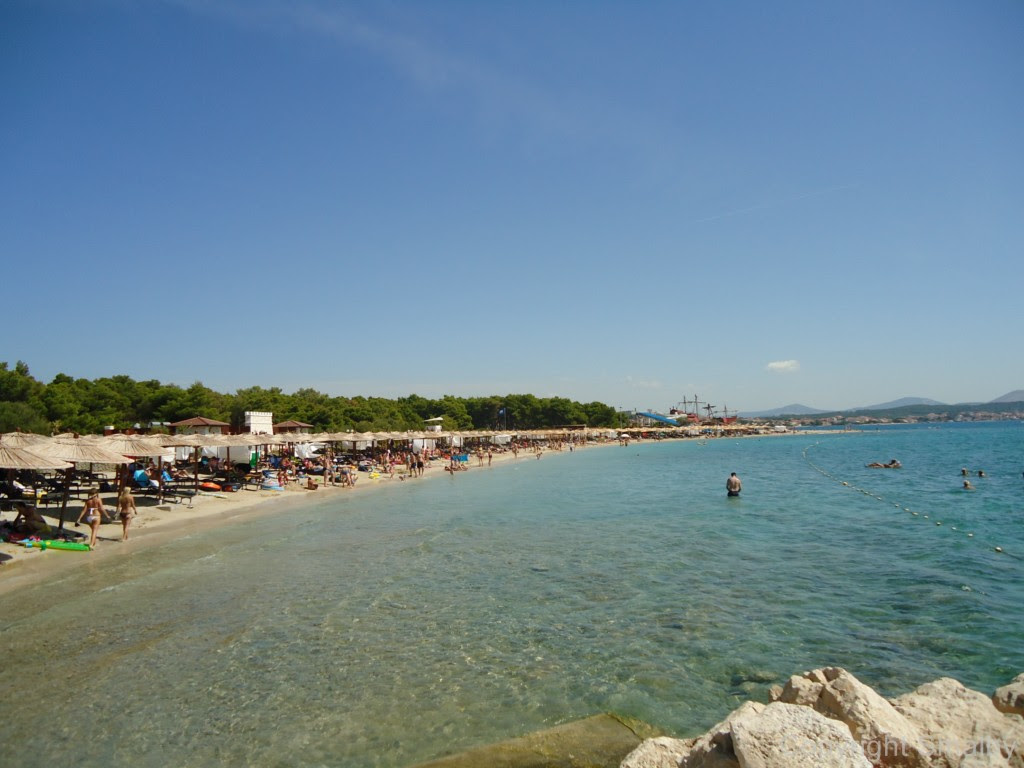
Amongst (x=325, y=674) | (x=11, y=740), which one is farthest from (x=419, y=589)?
(x=11, y=740)

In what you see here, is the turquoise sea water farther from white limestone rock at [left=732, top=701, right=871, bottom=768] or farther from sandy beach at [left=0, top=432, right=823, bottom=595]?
white limestone rock at [left=732, top=701, right=871, bottom=768]

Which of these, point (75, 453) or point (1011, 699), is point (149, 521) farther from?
point (1011, 699)

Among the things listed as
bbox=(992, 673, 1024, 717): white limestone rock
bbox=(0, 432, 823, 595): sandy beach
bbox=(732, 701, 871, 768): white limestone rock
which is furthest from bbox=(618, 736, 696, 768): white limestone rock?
bbox=(0, 432, 823, 595): sandy beach

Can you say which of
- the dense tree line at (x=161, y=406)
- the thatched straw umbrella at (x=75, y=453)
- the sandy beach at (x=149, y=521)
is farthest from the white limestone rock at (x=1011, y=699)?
the dense tree line at (x=161, y=406)

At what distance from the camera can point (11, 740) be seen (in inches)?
232

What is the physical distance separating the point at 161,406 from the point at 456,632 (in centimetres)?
4652

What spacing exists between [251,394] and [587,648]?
6072cm

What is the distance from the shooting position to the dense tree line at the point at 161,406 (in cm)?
3359

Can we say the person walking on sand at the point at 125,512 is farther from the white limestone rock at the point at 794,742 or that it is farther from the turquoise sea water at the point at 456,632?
the white limestone rock at the point at 794,742

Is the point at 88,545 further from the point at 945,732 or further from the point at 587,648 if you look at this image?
the point at 945,732

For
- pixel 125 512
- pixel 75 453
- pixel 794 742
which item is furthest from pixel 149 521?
pixel 794 742

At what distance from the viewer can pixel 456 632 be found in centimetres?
898

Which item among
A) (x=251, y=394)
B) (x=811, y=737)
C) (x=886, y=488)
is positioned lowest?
(x=886, y=488)

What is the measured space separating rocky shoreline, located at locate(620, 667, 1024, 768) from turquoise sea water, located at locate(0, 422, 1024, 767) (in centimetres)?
184
